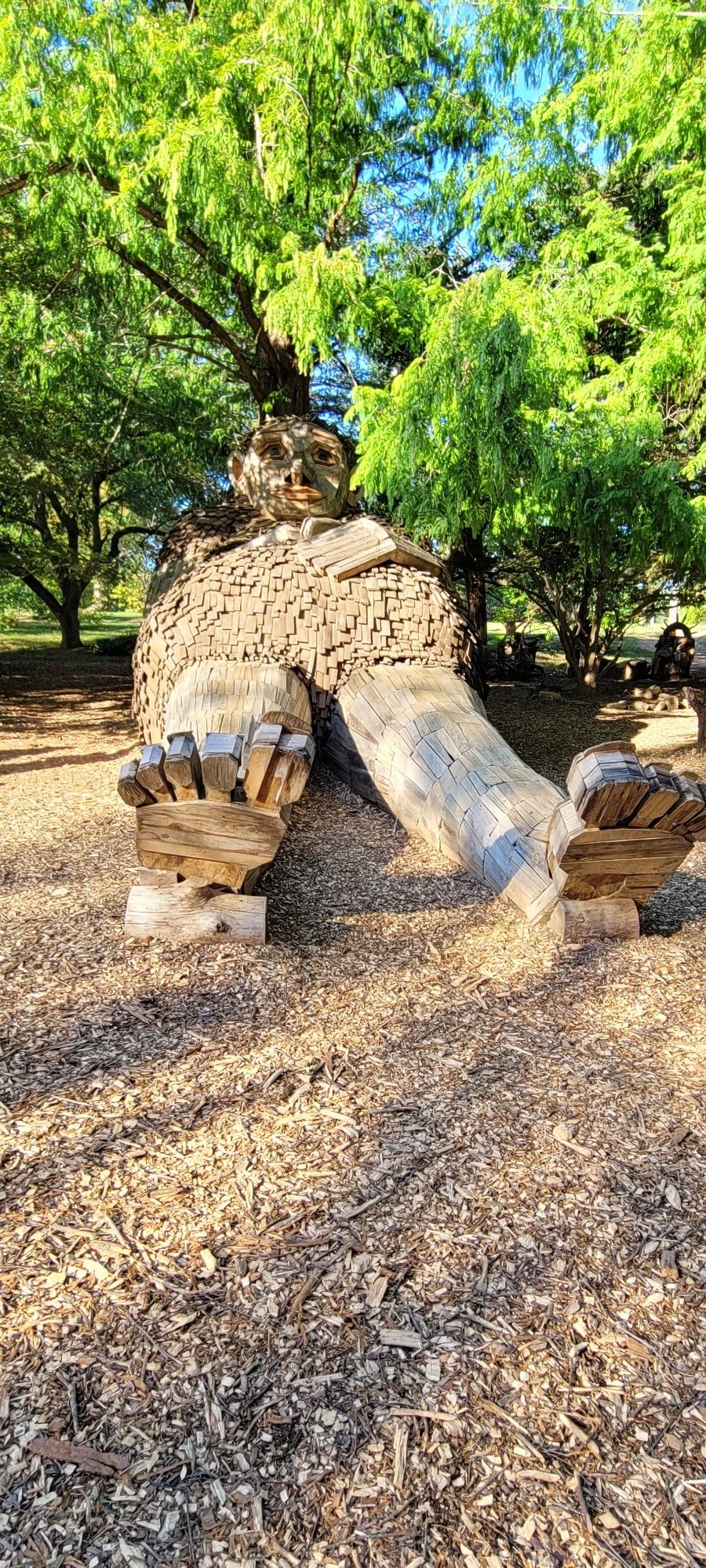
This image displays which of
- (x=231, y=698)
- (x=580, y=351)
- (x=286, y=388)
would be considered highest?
(x=286, y=388)

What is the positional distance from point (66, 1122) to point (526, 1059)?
1.12m

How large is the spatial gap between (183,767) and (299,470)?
11.7ft

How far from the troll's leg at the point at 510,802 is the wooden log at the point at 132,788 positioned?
123 centimetres

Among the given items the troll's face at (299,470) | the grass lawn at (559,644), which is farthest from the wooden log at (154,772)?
the grass lawn at (559,644)

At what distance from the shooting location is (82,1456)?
1224 millimetres

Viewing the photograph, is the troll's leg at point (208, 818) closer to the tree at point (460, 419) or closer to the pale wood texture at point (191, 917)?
the pale wood texture at point (191, 917)

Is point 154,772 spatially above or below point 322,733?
above

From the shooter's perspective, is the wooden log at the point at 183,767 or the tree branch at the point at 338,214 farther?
the tree branch at the point at 338,214

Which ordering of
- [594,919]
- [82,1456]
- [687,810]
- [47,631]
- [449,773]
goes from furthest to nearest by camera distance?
[47,631] → [449,773] → [594,919] → [687,810] → [82,1456]

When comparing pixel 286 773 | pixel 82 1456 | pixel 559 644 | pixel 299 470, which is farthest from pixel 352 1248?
pixel 559 644

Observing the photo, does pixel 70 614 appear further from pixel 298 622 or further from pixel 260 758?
pixel 260 758

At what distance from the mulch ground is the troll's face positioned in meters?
3.42

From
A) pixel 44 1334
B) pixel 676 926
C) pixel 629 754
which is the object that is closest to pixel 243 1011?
pixel 44 1334

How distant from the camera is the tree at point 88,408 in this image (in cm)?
692
